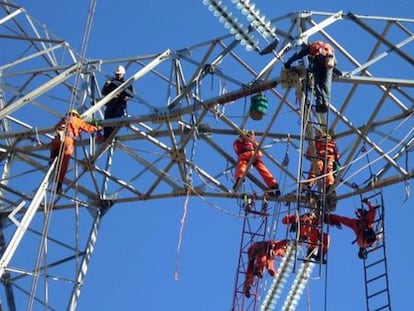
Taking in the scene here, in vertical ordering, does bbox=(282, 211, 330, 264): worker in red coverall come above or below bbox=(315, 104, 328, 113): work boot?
below

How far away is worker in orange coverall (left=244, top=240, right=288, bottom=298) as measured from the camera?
31391 mm

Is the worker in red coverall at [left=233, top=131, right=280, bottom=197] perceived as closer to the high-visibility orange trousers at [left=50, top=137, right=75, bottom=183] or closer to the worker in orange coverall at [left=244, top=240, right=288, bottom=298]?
the worker in orange coverall at [left=244, top=240, right=288, bottom=298]

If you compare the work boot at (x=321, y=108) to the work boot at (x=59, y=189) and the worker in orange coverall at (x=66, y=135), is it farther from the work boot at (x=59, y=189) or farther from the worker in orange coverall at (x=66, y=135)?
the work boot at (x=59, y=189)

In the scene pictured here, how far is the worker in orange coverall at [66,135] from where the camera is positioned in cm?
2903

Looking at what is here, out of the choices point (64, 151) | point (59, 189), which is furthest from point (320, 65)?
point (59, 189)

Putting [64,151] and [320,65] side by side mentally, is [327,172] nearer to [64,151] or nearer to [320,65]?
[320,65]

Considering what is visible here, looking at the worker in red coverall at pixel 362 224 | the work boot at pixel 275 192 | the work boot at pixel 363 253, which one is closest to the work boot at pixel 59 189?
the work boot at pixel 275 192

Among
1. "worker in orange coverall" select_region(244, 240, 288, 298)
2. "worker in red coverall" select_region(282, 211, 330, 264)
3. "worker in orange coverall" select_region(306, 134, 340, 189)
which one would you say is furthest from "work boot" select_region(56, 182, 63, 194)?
"worker in orange coverall" select_region(306, 134, 340, 189)

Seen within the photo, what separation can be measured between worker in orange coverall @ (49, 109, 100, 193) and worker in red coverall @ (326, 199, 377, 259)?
619 centimetres

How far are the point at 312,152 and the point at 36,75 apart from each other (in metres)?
7.65

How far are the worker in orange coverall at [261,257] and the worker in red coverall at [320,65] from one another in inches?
227

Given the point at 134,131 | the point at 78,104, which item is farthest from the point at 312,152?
the point at 78,104

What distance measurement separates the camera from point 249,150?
30.9m

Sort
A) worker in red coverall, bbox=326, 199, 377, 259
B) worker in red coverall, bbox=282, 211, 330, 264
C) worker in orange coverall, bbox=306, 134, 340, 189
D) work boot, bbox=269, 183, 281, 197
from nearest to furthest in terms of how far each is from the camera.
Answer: worker in red coverall, bbox=282, 211, 330, 264 → worker in orange coverall, bbox=306, 134, 340, 189 → worker in red coverall, bbox=326, 199, 377, 259 → work boot, bbox=269, 183, 281, 197
